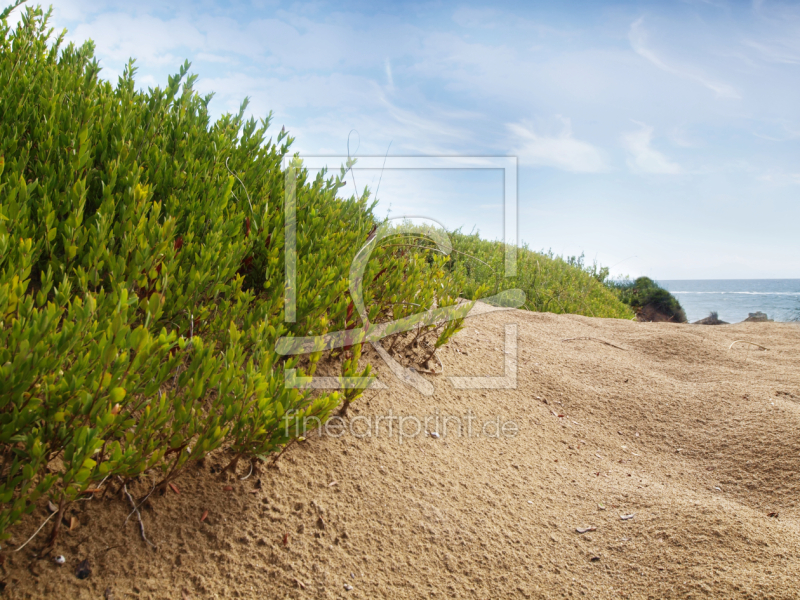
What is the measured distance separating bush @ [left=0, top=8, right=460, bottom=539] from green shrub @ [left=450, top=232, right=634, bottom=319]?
4.62 m

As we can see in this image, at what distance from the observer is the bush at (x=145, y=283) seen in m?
2.02

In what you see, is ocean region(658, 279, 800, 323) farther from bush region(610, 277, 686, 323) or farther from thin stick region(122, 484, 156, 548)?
thin stick region(122, 484, 156, 548)

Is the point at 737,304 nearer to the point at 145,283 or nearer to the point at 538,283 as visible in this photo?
the point at 538,283

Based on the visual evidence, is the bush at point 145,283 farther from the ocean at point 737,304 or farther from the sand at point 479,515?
the ocean at point 737,304

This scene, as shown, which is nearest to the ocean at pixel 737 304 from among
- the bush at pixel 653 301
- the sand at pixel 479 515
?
the bush at pixel 653 301

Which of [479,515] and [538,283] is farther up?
[538,283]

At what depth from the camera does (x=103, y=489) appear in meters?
2.37

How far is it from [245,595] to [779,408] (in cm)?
476

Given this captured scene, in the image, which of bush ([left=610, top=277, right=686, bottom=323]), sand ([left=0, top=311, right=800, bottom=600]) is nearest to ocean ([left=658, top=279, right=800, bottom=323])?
bush ([left=610, top=277, right=686, bottom=323])

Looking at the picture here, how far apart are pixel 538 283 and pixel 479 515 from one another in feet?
27.5

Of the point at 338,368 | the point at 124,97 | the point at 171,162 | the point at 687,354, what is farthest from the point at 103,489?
the point at 687,354

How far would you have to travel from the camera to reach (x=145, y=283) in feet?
8.77

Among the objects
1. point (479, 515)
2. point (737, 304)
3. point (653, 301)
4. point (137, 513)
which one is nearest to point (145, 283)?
point (137, 513)

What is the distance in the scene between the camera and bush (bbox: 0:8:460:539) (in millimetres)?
2023
